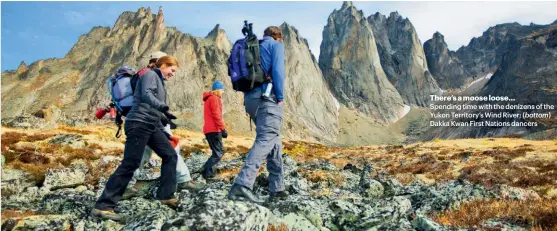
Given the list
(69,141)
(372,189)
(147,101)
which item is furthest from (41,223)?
(69,141)

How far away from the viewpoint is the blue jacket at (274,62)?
7.51 m

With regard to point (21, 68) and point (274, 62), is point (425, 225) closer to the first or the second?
point (274, 62)

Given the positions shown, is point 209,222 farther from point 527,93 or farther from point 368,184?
point 527,93

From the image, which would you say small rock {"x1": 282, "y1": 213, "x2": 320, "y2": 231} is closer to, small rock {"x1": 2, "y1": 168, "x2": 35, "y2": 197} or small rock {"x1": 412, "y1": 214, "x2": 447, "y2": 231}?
small rock {"x1": 412, "y1": 214, "x2": 447, "y2": 231}

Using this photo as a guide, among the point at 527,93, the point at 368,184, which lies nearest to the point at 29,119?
the point at 368,184

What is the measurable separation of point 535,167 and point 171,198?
19.0 meters

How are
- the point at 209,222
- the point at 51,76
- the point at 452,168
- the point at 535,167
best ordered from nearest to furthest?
1. the point at 209,222
2. the point at 535,167
3. the point at 452,168
4. the point at 51,76

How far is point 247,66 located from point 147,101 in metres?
1.94

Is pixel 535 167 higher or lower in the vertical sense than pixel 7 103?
lower

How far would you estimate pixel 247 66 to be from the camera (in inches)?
295

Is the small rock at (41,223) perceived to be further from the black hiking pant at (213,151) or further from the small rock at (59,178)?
the black hiking pant at (213,151)

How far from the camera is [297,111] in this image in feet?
649

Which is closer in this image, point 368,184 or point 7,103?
point 368,184

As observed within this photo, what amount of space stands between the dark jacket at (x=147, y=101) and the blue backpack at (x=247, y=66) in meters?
1.47
